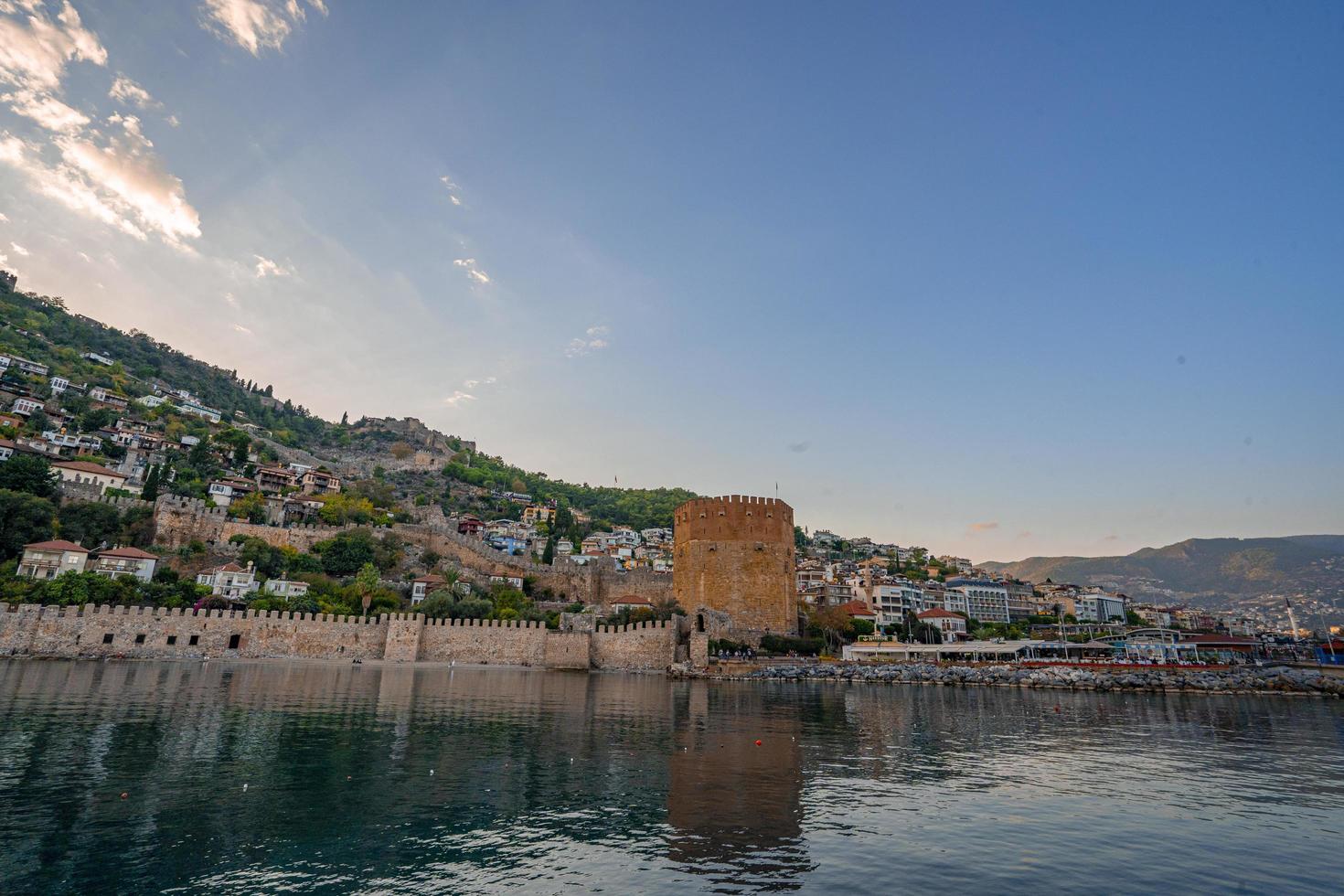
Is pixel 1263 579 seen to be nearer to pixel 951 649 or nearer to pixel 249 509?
pixel 951 649

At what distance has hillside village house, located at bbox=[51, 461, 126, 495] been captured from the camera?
41.7 m

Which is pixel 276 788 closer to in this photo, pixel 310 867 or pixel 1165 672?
pixel 310 867

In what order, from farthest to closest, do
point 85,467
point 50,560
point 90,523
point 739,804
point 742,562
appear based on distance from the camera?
point 85,467 < point 742,562 < point 90,523 < point 50,560 < point 739,804

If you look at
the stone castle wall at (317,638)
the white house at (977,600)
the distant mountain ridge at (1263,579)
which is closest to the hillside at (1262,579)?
the distant mountain ridge at (1263,579)

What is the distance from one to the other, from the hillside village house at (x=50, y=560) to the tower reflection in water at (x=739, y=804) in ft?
106

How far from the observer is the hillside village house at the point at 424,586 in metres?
40.5

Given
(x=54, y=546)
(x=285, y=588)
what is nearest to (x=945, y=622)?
(x=285, y=588)

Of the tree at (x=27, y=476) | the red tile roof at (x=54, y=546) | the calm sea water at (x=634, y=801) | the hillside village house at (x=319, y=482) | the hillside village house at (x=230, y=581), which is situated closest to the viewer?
the calm sea water at (x=634, y=801)

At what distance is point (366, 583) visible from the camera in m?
39.2

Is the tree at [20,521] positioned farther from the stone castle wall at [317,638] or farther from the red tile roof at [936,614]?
the red tile roof at [936,614]

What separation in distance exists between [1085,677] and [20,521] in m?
48.2

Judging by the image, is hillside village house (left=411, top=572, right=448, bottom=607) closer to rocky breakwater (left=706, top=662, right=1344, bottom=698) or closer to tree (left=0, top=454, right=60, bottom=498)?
rocky breakwater (left=706, top=662, right=1344, bottom=698)

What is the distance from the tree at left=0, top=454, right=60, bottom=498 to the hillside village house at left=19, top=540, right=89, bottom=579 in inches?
201

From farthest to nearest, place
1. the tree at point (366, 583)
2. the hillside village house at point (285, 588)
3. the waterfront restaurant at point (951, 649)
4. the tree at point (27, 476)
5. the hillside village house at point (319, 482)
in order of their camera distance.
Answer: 1. the hillside village house at point (319, 482)
2. the tree at point (366, 583)
3. the hillside village house at point (285, 588)
4. the waterfront restaurant at point (951, 649)
5. the tree at point (27, 476)
